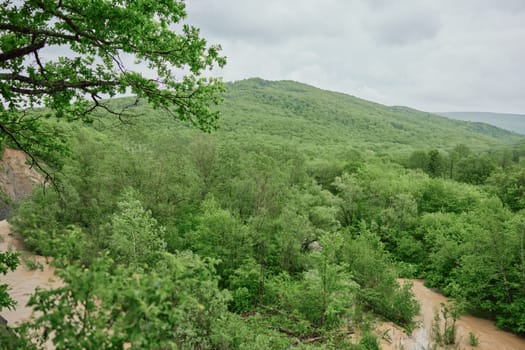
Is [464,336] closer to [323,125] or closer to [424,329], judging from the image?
[424,329]

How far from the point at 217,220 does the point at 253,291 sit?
5.16 meters

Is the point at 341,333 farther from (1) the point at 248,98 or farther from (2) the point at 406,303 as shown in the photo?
(1) the point at 248,98

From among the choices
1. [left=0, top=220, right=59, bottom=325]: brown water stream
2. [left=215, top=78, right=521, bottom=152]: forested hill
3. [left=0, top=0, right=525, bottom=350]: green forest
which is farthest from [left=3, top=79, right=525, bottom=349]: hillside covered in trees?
[left=215, top=78, right=521, bottom=152]: forested hill

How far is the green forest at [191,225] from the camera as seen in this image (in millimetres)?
3543

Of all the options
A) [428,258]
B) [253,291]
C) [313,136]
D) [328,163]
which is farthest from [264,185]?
[313,136]

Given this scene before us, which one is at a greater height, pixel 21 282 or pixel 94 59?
pixel 94 59

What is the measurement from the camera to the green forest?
3.54 meters

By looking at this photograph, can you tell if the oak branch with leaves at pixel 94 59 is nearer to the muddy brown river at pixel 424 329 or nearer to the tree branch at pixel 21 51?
the tree branch at pixel 21 51

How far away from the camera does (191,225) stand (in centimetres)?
2288

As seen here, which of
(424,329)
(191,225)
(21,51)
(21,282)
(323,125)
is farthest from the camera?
(323,125)

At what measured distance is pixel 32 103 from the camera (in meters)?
5.83

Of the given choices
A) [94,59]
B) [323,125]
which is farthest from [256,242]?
[323,125]

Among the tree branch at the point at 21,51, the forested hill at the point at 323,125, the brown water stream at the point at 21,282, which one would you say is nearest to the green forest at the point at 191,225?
the tree branch at the point at 21,51

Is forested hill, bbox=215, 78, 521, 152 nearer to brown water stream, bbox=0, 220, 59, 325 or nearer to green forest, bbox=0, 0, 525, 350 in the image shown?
green forest, bbox=0, 0, 525, 350
